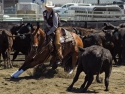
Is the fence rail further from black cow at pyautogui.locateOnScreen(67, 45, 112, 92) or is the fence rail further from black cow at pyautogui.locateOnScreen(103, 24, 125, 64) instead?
black cow at pyautogui.locateOnScreen(67, 45, 112, 92)

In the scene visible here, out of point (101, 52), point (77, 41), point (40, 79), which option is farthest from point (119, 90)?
point (77, 41)

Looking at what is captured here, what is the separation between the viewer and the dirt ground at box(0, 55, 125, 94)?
8.66 m

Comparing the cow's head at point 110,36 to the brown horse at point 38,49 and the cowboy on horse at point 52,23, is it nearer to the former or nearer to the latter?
the cowboy on horse at point 52,23

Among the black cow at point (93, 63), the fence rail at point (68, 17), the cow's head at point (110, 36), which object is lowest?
A: the fence rail at point (68, 17)

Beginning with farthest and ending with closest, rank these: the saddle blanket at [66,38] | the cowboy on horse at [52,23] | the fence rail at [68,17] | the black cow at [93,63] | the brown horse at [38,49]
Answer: the fence rail at [68,17] → the saddle blanket at [66,38] → the cowboy on horse at [52,23] → the brown horse at [38,49] → the black cow at [93,63]

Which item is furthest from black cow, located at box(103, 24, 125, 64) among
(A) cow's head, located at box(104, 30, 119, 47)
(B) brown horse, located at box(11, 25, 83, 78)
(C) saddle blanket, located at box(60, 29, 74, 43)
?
(B) brown horse, located at box(11, 25, 83, 78)

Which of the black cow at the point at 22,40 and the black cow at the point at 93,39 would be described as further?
the black cow at the point at 22,40

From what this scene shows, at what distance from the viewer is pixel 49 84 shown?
31.4 feet

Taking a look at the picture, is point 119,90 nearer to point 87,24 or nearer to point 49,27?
point 49,27

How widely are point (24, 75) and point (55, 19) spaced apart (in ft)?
6.41

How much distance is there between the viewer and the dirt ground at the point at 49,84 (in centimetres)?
866

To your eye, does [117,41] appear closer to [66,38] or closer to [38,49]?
[66,38]

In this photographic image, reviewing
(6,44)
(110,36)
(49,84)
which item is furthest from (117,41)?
(49,84)

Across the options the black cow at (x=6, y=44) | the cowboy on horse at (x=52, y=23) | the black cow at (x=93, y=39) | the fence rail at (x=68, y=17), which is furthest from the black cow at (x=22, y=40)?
the fence rail at (x=68, y=17)
